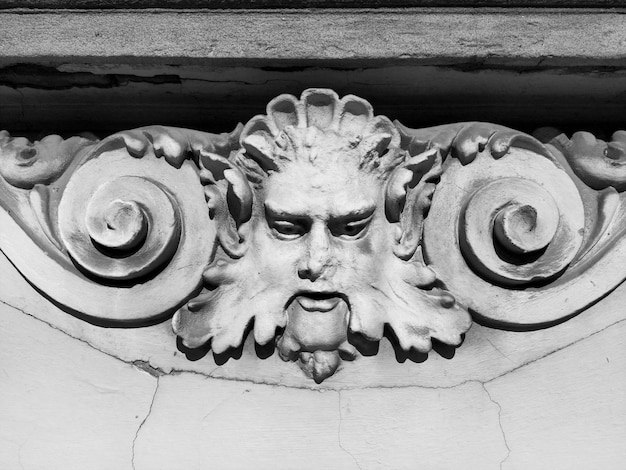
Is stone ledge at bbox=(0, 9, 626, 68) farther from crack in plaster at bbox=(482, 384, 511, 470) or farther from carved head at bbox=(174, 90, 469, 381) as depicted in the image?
crack in plaster at bbox=(482, 384, 511, 470)

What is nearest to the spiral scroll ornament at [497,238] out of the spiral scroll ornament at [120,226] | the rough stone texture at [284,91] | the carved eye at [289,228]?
the rough stone texture at [284,91]

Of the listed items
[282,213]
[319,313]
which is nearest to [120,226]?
[282,213]

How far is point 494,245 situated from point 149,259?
0.68 m

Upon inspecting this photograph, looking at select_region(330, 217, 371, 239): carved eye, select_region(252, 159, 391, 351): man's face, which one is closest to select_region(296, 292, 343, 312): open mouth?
select_region(252, 159, 391, 351): man's face

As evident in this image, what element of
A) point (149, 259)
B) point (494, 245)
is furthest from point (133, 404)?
point (494, 245)

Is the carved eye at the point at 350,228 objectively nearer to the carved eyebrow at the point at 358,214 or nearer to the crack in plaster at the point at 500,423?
the carved eyebrow at the point at 358,214

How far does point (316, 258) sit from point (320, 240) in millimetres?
35

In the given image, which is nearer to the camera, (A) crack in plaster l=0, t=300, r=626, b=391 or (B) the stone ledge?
(B) the stone ledge

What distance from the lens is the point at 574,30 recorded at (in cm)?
113

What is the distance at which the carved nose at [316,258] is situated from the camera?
1128 millimetres

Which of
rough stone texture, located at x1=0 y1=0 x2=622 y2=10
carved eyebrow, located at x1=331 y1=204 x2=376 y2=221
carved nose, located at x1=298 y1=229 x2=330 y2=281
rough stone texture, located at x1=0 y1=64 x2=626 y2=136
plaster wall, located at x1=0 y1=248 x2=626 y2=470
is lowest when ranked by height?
plaster wall, located at x1=0 y1=248 x2=626 y2=470

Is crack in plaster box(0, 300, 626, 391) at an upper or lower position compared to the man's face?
lower

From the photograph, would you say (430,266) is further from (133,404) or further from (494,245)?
(133,404)

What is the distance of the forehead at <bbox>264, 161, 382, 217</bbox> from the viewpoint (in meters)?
1.13
